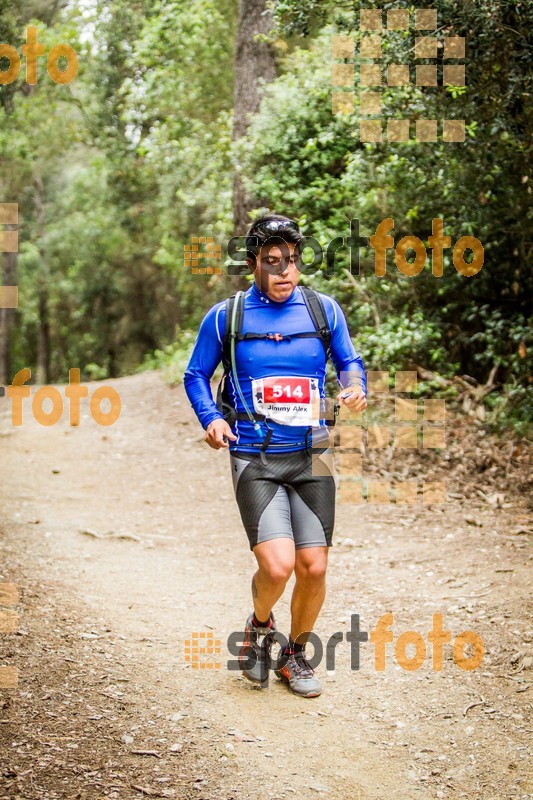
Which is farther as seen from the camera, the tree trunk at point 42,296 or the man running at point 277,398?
the tree trunk at point 42,296

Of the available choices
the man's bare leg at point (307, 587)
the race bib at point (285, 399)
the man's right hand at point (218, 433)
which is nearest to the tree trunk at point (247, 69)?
the race bib at point (285, 399)

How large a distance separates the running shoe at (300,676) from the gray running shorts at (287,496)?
666 millimetres

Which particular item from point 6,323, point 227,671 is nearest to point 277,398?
point 227,671

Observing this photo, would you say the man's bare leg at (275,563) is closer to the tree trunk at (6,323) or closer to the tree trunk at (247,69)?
the tree trunk at (247,69)

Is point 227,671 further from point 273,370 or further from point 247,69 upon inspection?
point 247,69

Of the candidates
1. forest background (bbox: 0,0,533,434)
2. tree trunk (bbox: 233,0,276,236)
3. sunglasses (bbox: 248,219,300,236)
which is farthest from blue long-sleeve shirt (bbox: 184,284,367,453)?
tree trunk (bbox: 233,0,276,236)

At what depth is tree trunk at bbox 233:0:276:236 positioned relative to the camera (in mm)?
11258

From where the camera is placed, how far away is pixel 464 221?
903cm

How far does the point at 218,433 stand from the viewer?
380 cm

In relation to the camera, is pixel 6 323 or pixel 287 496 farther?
pixel 6 323

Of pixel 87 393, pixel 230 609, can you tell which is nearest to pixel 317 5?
pixel 230 609

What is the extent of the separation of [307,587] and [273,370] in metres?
1.08

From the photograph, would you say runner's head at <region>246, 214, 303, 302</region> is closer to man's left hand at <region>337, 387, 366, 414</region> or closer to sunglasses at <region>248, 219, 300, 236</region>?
sunglasses at <region>248, 219, 300, 236</region>

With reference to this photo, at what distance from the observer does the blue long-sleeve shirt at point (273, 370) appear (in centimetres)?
392
